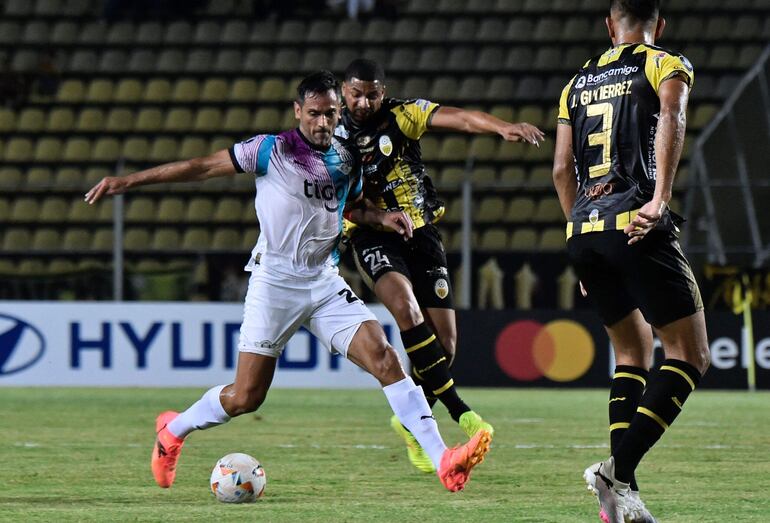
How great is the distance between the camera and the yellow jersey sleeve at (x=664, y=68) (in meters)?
5.00

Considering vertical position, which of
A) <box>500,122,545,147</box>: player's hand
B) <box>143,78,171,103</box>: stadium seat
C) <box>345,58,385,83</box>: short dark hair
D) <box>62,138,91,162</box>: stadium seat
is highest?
<box>143,78,171,103</box>: stadium seat

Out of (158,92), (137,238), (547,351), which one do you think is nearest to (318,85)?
(547,351)

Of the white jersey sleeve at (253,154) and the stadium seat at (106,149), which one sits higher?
the stadium seat at (106,149)

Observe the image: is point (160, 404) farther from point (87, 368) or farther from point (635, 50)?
point (635, 50)

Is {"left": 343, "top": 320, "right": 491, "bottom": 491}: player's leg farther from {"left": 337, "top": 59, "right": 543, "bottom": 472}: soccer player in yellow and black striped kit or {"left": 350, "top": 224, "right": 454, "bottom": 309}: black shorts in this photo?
{"left": 350, "top": 224, "right": 454, "bottom": 309}: black shorts

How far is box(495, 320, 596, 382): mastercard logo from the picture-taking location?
44.3ft

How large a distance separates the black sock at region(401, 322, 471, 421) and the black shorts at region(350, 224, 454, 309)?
14.9 inches

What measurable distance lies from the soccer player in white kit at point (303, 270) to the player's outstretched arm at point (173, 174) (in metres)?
0.05

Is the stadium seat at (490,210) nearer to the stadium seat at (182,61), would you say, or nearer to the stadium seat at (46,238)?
the stadium seat at (46,238)

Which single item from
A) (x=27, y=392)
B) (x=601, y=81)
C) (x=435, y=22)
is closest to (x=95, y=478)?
(x=601, y=81)

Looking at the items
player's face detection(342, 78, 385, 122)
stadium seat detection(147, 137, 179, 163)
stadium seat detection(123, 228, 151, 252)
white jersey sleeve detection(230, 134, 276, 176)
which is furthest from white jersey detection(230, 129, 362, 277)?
stadium seat detection(147, 137, 179, 163)

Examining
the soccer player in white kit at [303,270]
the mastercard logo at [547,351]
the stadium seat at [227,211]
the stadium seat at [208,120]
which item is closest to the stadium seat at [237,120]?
the stadium seat at [208,120]

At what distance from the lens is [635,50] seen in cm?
517

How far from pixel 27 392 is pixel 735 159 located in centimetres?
874
